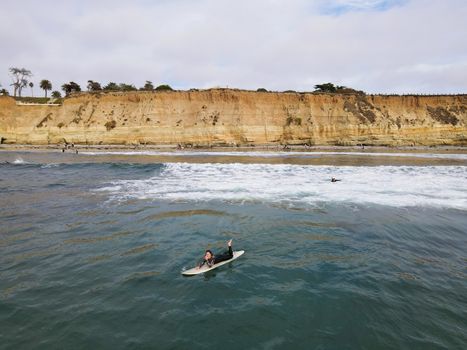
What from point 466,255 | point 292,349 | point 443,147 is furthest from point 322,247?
point 443,147

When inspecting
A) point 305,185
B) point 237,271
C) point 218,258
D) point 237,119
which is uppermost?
point 237,119

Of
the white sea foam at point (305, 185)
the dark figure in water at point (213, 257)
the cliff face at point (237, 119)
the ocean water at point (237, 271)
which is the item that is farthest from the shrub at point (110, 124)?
the dark figure in water at point (213, 257)

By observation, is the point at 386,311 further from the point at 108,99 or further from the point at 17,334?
the point at 108,99

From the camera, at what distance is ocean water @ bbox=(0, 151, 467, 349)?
6.40 m

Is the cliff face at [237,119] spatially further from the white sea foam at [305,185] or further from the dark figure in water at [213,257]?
the dark figure in water at [213,257]

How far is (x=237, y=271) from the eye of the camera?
363 inches

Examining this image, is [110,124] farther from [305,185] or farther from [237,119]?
[305,185]

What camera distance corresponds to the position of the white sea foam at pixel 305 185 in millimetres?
18172

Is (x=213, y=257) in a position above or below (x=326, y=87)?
below

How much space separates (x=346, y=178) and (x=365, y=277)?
16.8 meters

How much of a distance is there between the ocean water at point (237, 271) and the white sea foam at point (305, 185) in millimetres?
269

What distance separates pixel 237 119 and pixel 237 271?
4951 centimetres

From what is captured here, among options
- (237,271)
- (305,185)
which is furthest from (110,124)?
(237,271)

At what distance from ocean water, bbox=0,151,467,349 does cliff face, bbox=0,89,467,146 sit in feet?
124
